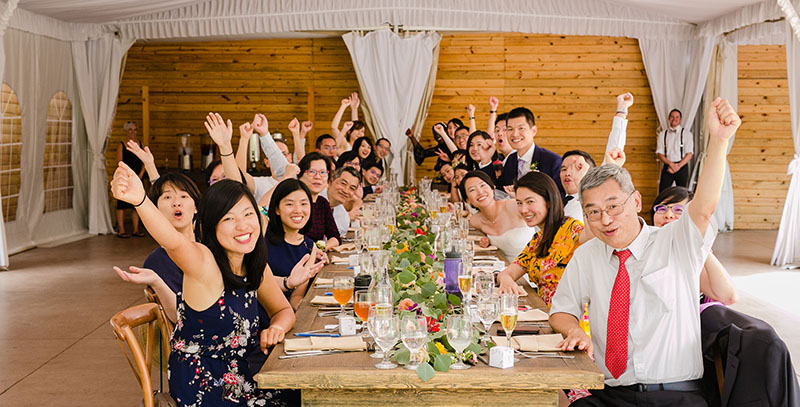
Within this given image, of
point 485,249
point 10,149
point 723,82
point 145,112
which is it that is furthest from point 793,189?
point 10,149

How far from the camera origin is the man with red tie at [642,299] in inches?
101

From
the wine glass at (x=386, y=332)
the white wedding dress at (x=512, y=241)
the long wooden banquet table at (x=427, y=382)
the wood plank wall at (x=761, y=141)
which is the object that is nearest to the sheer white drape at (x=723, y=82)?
the wood plank wall at (x=761, y=141)

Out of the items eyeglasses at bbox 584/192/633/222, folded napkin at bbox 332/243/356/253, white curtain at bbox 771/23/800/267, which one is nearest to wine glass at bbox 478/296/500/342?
eyeglasses at bbox 584/192/633/222

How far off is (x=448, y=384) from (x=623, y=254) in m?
0.88

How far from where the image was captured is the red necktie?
8.52 ft

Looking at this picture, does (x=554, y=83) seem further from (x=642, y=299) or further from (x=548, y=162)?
(x=642, y=299)

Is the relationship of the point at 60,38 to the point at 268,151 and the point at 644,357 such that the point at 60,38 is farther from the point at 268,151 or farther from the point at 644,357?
the point at 644,357

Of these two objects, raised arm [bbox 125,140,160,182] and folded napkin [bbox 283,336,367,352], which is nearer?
folded napkin [bbox 283,336,367,352]

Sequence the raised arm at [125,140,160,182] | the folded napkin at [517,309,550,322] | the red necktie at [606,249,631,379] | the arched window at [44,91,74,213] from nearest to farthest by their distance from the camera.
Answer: the red necktie at [606,249,631,379] → the folded napkin at [517,309,550,322] → the raised arm at [125,140,160,182] → the arched window at [44,91,74,213]

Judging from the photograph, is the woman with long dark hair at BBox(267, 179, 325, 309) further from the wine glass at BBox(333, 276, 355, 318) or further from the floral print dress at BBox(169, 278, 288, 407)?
the floral print dress at BBox(169, 278, 288, 407)

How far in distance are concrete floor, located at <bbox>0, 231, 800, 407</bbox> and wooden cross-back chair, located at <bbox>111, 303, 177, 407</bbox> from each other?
1466mm

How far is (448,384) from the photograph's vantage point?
7.06 feet

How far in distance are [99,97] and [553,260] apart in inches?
348

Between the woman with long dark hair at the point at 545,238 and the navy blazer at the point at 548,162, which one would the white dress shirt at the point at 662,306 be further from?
the navy blazer at the point at 548,162
